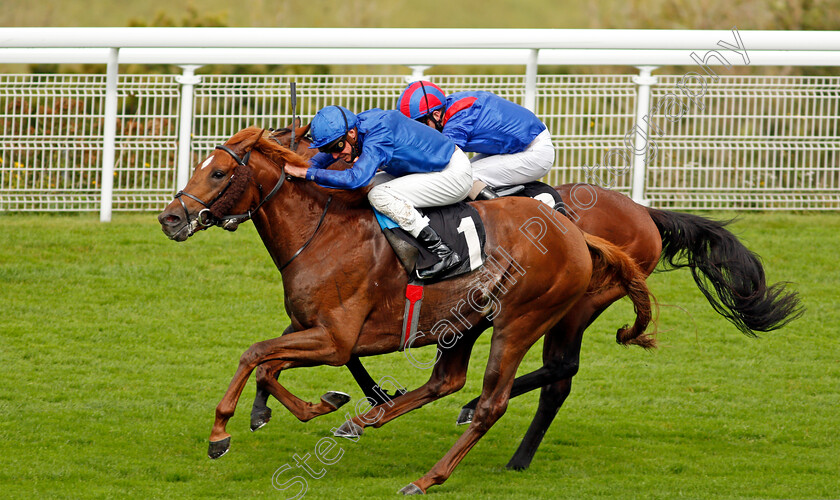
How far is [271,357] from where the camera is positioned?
4812mm

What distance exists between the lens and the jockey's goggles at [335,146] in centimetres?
487

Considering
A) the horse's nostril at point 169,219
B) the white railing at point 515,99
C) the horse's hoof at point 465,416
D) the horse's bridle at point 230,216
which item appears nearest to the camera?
the horse's nostril at point 169,219

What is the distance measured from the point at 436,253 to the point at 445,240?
0.09m

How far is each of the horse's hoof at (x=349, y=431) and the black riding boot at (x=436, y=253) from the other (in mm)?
939

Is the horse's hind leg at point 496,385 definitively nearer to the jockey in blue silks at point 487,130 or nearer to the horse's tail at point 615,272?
the horse's tail at point 615,272

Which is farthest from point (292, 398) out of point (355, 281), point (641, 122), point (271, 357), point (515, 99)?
point (641, 122)

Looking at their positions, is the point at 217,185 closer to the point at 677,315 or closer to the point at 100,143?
the point at 677,315

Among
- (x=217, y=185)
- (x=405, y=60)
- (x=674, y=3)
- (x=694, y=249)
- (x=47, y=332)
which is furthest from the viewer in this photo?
(x=674, y=3)

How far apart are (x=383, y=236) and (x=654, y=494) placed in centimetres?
192

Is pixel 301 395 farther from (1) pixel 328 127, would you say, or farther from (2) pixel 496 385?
(1) pixel 328 127

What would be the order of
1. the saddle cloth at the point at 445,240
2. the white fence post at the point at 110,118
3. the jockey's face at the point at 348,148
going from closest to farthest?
the jockey's face at the point at 348,148
the saddle cloth at the point at 445,240
the white fence post at the point at 110,118

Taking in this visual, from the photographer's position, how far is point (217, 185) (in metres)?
4.85

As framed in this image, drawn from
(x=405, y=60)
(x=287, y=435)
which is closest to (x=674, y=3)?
(x=405, y=60)

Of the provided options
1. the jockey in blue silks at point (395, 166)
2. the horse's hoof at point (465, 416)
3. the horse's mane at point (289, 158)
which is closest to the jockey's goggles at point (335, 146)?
the jockey in blue silks at point (395, 166)
